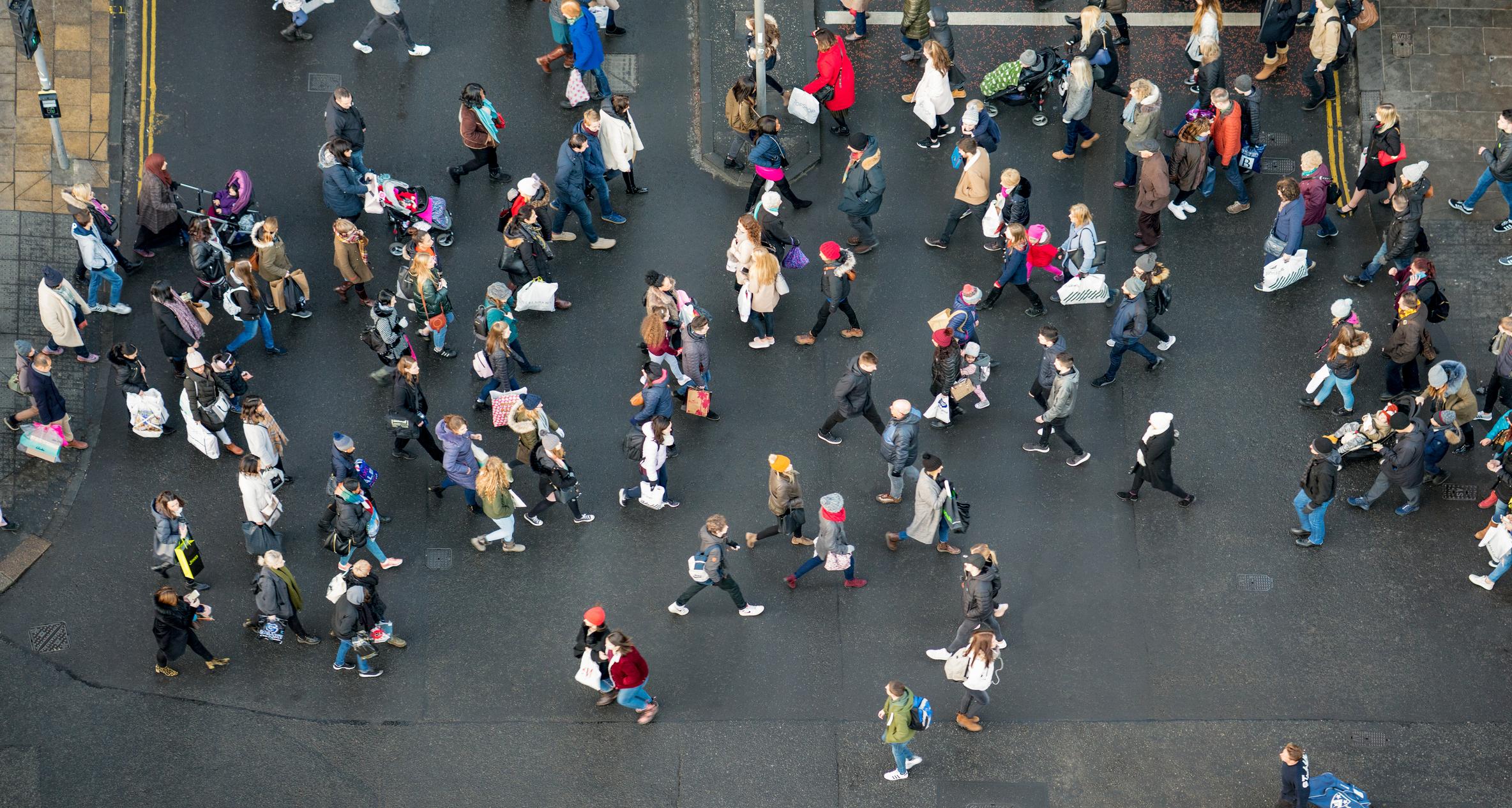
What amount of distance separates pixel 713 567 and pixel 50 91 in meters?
10.8

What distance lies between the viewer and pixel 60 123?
2159 cm

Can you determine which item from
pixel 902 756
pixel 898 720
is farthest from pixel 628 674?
pixel 902 756

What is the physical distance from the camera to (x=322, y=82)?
22.8m

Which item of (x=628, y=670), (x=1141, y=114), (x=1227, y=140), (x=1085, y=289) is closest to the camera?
(x=628, y=670)

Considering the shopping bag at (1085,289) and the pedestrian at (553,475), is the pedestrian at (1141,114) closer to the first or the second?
the shopping bag at (1085,289)

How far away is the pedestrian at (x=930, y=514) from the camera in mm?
17359

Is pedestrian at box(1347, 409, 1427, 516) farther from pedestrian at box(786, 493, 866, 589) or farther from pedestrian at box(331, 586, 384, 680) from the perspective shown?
pedestrian at box(331, 586, 384, 680)

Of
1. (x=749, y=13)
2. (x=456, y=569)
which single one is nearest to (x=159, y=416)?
(x=456, y=569)

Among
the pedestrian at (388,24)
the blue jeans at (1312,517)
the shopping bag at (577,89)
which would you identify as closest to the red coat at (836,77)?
the shopping bag at (577,89)

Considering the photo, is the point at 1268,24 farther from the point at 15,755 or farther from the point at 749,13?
the point at 15,755

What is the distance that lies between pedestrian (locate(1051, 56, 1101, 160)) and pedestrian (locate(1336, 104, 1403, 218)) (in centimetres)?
360

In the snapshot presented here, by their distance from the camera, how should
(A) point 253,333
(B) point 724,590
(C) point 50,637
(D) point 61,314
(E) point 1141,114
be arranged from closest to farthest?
1. (C) point 50,637
2. (B) point 724,590
3. (D) point 61,314
4. (A) point 253,333
5. (E) point 1141,114

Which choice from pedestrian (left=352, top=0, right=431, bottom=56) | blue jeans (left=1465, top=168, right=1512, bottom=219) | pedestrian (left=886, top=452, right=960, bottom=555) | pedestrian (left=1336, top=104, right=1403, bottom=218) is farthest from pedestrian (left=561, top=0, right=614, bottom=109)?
blue jeans (left=1465, top=168, right=1512, bottom=219)

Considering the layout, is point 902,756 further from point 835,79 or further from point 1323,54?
point 1323,54
